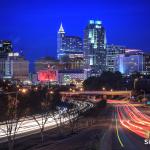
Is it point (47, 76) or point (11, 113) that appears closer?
point (11, 113)

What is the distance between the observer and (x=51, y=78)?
16738 cm

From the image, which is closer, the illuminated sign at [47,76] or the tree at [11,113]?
the tree at [11,113]

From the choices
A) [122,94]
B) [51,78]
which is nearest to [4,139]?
[51,78]

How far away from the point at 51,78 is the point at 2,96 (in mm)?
81323

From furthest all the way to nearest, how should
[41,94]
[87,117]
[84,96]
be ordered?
[84,96] < [41,94] < [87,117]

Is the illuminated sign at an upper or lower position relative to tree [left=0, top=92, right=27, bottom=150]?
upper

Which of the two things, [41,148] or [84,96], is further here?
[84,96]

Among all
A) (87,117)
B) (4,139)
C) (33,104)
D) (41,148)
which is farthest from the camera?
(33,104)

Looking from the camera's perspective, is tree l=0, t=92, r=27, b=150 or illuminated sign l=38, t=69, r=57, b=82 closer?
tree l=0, t=92, r=27, b=150

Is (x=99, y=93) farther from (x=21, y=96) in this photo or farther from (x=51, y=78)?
(x=21, y=96)

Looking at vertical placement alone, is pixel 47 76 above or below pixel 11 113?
above

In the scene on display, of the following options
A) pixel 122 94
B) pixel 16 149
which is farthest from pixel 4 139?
pixel 122 94

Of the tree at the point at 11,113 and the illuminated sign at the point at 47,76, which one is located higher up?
the illuminated sign at the point at 47,76

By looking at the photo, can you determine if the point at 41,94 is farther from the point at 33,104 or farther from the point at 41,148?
the point at 41,148
